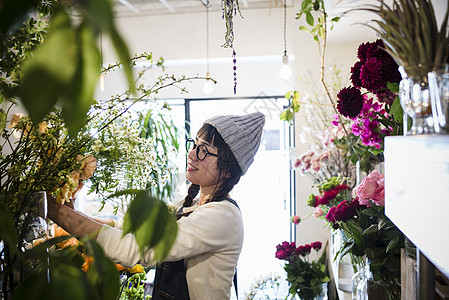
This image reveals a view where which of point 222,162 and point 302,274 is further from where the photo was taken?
point 302,274

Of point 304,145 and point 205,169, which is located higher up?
point 304,145

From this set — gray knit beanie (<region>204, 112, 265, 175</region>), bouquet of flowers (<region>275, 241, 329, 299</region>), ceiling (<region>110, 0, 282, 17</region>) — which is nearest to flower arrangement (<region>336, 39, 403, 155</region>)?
gray knit beanie (<region>204, 112, 265, 175</region>)

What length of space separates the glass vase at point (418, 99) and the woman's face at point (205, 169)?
1.02m

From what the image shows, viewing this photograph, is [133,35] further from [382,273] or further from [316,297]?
[382,273]

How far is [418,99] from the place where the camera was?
0.63 meters

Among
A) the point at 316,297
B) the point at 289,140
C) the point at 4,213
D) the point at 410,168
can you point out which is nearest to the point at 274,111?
the point at 289,140

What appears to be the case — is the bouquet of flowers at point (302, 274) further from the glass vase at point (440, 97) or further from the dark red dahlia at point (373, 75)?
the glass vase at point (440, 97)

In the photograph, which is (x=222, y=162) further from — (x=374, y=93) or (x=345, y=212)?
(x=374, y=93)

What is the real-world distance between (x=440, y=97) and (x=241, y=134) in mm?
1085

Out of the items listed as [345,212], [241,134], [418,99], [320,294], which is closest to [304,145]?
[320,294]

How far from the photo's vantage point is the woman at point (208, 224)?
1.26 meters

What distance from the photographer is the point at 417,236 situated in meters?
0.54

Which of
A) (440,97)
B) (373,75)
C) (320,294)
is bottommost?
(320,294)

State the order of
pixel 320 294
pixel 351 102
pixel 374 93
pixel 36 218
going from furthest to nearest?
pixel 320 294 < pixel 351 102 < pixel 374 93 < pixel 36 218
